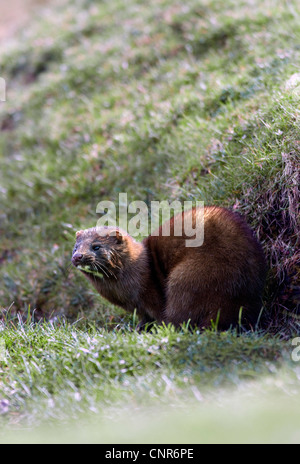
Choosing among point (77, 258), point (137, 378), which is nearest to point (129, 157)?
point (77, 258)

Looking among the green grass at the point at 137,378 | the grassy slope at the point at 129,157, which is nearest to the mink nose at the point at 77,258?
the grassy slope at the point at 129,157

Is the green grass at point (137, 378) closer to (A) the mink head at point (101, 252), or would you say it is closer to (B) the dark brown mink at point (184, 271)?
(B) the dark brown mink at point (184, 271)

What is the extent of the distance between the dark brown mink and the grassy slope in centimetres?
30

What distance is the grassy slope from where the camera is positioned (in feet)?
12.0

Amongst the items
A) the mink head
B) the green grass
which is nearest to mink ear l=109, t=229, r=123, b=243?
the mink head

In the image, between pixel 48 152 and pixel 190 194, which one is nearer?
pixel 190 194

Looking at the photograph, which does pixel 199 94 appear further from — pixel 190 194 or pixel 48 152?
pixel 48 152

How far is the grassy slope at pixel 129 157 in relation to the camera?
3.64 m

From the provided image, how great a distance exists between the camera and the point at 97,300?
18.3 feet

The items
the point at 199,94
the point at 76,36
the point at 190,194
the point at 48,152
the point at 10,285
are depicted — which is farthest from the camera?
the point at 76,36

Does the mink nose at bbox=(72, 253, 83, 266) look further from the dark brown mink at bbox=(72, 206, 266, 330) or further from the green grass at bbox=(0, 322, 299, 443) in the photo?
the green grass at bbox=(0, 322, 299, 443)

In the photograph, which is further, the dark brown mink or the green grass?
the dark brown mink

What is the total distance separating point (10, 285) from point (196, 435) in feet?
12.6

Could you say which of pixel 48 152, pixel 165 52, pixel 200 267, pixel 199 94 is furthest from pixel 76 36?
pixel 200 267
